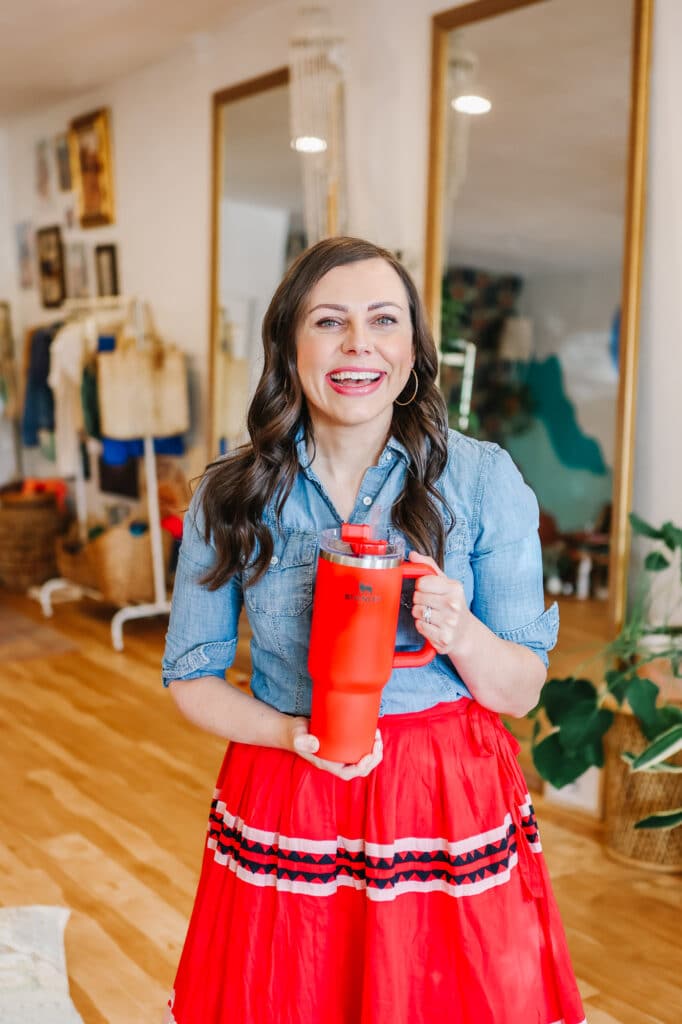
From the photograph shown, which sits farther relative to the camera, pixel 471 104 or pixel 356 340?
pixel 471 104

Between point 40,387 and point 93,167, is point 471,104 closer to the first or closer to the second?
point 93,167

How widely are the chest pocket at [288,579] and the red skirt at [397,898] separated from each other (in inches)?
6.5

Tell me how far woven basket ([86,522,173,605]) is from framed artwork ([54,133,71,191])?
2095mm

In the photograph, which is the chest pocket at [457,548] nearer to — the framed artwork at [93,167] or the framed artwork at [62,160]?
the framed artwork at [93,167]

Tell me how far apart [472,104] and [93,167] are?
2.82 m

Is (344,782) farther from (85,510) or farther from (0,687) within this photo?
(85,510)

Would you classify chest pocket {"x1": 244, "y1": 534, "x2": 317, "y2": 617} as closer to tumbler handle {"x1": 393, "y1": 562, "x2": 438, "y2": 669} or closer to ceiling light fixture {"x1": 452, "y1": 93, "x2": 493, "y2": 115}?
tumbler handle {"x1": 393, "y1": 562, "x2": 438, "y2": 669}

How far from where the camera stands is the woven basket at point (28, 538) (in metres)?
5.62

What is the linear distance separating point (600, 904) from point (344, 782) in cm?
160

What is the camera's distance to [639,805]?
2.53 metres

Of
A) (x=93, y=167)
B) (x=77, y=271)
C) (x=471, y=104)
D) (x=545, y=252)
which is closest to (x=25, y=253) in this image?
(x=77, y=271)

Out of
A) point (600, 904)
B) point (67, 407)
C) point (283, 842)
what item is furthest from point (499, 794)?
point (67, 407)

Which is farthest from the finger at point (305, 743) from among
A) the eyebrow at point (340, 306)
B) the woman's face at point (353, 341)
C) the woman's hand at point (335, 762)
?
the eyebrow at point (340, 306)

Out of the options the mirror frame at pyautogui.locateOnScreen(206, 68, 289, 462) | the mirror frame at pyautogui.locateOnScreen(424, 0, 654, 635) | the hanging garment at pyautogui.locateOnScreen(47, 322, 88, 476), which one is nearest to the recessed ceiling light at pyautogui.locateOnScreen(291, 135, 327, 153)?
the mirror frame at pyautogui.locateOnScreen(206, 68, 289, 462)
